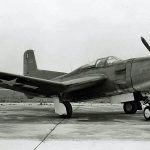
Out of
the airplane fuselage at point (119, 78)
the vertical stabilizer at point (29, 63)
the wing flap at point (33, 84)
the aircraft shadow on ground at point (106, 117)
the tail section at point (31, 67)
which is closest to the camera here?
the airplane fuselage at point (119, 78)

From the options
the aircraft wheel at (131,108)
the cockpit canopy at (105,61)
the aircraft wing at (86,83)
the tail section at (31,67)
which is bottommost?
the aircraft wheel at (131,108)

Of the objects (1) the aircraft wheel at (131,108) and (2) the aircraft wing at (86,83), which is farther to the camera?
(1) the aircraft wheel at (131,108)

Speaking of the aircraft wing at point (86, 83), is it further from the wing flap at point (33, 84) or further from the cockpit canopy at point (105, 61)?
the cockpit canopy at point (105, 61)

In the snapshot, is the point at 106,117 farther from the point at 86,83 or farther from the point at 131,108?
the point at 131,108

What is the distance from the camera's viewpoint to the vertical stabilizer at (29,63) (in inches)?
688

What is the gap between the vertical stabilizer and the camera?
17484 mm

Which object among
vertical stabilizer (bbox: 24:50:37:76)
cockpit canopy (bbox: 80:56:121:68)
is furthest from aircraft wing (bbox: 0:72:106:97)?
vertical stabilizer (bbox: 24:50:37:76)

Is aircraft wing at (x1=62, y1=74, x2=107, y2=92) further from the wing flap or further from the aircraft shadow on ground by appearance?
the aircraft shadow on ground

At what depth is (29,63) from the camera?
1766 cm

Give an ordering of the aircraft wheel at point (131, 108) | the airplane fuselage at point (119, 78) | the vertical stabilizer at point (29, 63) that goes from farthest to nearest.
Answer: the vertical stabilizer at point (29, 63)
the aircraft wheel at point (131, 108)
the airplane fuselage at point (119, 78)

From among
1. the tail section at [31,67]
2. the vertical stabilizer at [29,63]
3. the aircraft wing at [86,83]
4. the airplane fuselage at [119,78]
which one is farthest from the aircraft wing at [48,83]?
the vertical stabilizer at [29,63]
